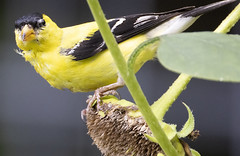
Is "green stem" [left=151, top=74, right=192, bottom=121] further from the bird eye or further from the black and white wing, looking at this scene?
the bird eye

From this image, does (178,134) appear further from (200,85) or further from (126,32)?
(200,85)

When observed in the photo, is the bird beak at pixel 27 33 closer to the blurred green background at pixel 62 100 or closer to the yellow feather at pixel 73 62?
the yellow feather at pixel 73 62

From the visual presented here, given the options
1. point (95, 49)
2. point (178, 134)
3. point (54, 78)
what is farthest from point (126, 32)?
point (178, 134)

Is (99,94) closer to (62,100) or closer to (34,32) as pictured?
(34,32)

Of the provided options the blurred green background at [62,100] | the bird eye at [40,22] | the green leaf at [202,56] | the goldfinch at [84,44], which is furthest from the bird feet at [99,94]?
the blurred green background at [62,100]

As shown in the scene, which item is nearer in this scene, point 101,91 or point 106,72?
point 101,91

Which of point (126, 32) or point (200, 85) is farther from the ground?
point (126, 32)

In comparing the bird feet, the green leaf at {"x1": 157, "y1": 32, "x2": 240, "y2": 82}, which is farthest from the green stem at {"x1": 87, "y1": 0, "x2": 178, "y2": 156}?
the bird feet
